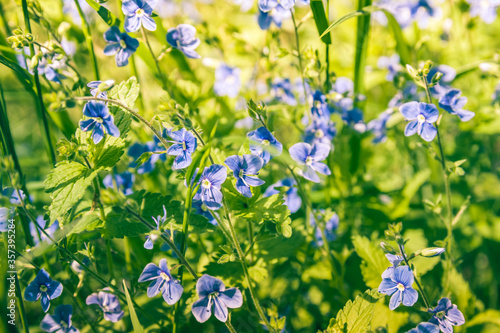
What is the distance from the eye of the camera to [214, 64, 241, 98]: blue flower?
302 centimetres

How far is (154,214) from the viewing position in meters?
1.75

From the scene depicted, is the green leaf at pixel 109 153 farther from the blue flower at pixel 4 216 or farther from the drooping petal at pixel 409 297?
the drooping petal at pixel 409 297

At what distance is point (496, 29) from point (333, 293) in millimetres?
3376

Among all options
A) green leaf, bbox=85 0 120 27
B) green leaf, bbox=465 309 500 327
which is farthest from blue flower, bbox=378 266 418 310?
green leaf, bbox=85 0 120 27

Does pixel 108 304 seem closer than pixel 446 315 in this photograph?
No

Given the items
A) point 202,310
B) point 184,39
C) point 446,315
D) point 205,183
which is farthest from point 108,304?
point 446,315

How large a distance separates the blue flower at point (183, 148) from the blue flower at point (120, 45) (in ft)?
1.87

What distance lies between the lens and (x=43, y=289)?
69.2 inches

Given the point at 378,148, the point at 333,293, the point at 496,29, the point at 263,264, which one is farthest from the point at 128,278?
the point at 496,29

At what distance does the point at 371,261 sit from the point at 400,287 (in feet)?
1.40

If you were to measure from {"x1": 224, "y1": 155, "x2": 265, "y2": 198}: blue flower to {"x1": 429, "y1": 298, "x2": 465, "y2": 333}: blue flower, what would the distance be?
914 mm

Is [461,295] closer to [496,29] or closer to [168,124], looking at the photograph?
[168,124]

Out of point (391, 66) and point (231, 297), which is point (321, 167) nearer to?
point (231, 297)

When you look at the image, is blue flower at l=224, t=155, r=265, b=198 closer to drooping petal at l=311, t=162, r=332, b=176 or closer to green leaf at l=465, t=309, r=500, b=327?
drooping petal at l=311, t=162, r=332, b=176
